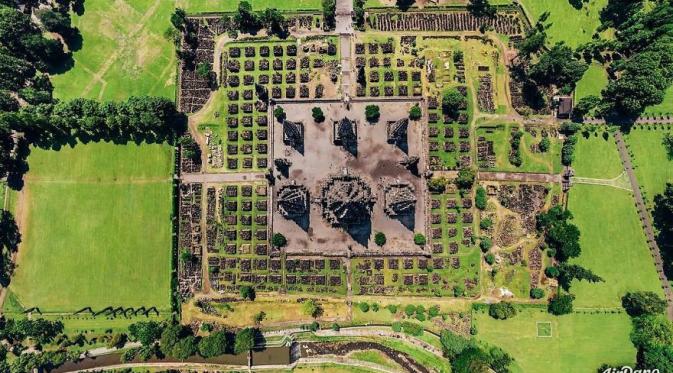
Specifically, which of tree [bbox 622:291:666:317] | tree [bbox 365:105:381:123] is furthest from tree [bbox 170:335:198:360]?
tree [bbox 622:291:666:317]

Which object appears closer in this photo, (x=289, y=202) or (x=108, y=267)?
(x=289, y=202)

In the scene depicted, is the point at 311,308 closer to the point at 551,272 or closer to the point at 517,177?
the point at 551,272

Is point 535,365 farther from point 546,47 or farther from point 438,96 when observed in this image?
point 546,47

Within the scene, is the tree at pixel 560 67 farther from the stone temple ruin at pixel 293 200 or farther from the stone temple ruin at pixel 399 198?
the stone temple ruin at pixel 293 200

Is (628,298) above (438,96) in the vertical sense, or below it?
below

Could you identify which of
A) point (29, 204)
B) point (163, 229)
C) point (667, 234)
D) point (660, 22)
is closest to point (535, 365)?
point (667, 234)

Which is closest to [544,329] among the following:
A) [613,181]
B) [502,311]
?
[502,311]

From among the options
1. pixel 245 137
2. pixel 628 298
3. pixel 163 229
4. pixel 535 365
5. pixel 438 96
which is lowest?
pixel 535 365

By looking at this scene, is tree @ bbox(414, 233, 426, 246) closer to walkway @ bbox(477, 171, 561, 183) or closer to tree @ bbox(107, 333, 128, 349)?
walkway @ bbox(477, 171, 561, 183)
